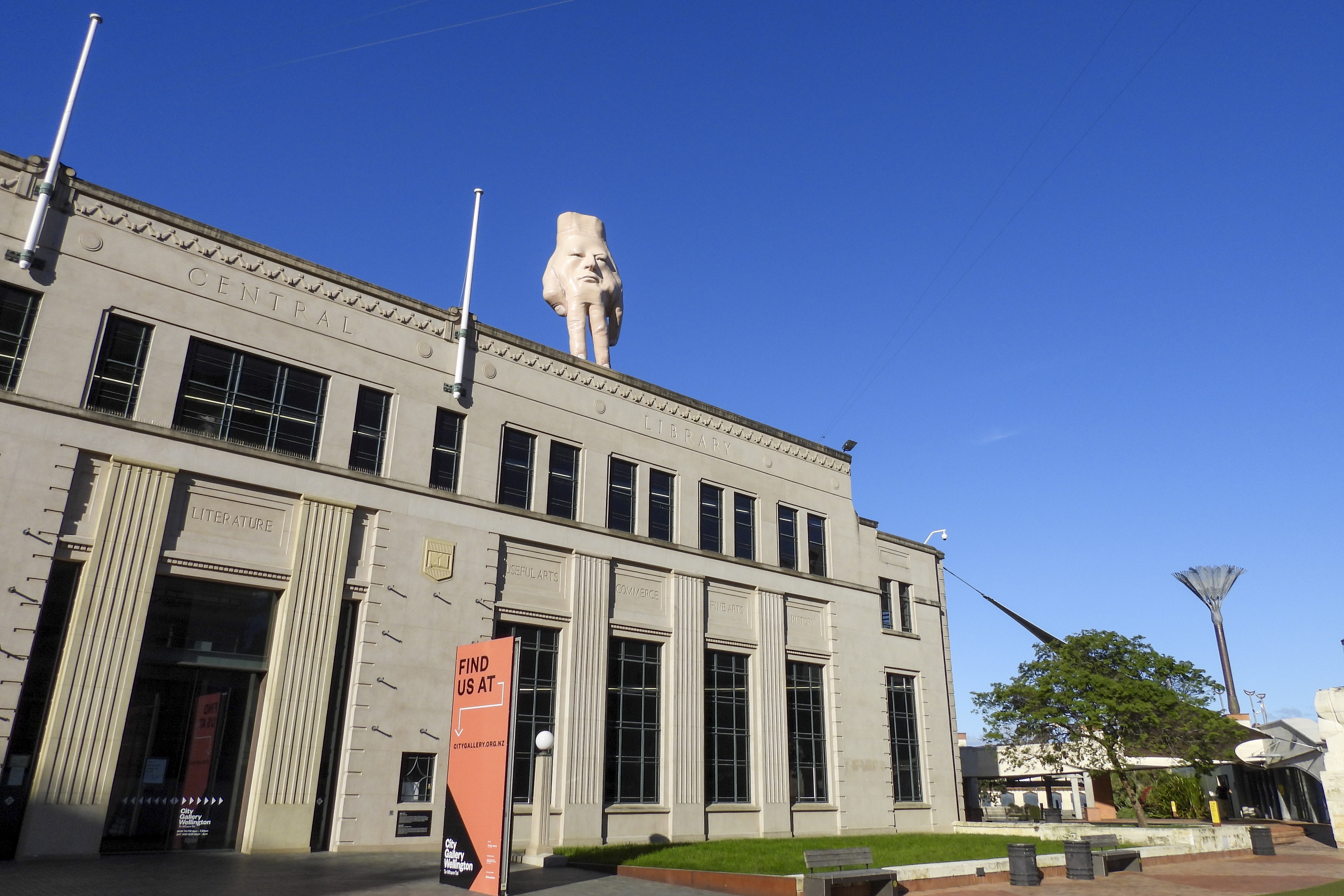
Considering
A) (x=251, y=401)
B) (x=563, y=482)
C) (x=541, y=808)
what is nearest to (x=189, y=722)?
(x=251, y=401)

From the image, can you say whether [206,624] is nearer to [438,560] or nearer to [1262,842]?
[438,560]

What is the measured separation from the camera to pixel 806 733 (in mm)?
33656

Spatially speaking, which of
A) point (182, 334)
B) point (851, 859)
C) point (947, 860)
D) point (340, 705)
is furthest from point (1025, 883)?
point (182, 334)

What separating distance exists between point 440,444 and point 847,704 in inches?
729

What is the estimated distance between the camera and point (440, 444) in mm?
26750

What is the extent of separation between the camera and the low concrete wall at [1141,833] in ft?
92.5

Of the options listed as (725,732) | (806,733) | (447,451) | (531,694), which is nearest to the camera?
(531,694)

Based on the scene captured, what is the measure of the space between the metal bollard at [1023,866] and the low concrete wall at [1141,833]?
755cm

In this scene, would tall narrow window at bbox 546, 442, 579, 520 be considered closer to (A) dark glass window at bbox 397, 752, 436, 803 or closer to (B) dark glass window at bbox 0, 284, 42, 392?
(A) dark glass window at bbox 397, 752, 436, 803

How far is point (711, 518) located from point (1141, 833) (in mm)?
17190

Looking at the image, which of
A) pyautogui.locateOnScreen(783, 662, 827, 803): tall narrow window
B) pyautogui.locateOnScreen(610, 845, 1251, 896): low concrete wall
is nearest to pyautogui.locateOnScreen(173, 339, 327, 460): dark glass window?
pyautogui.locateOnScreen(610, 845, 1251, 896): low concrete wall

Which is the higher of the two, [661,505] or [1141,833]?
[661,505]

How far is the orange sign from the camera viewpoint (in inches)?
627

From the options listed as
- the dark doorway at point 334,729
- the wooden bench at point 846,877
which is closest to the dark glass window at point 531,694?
the dark doorway at point 334,729
